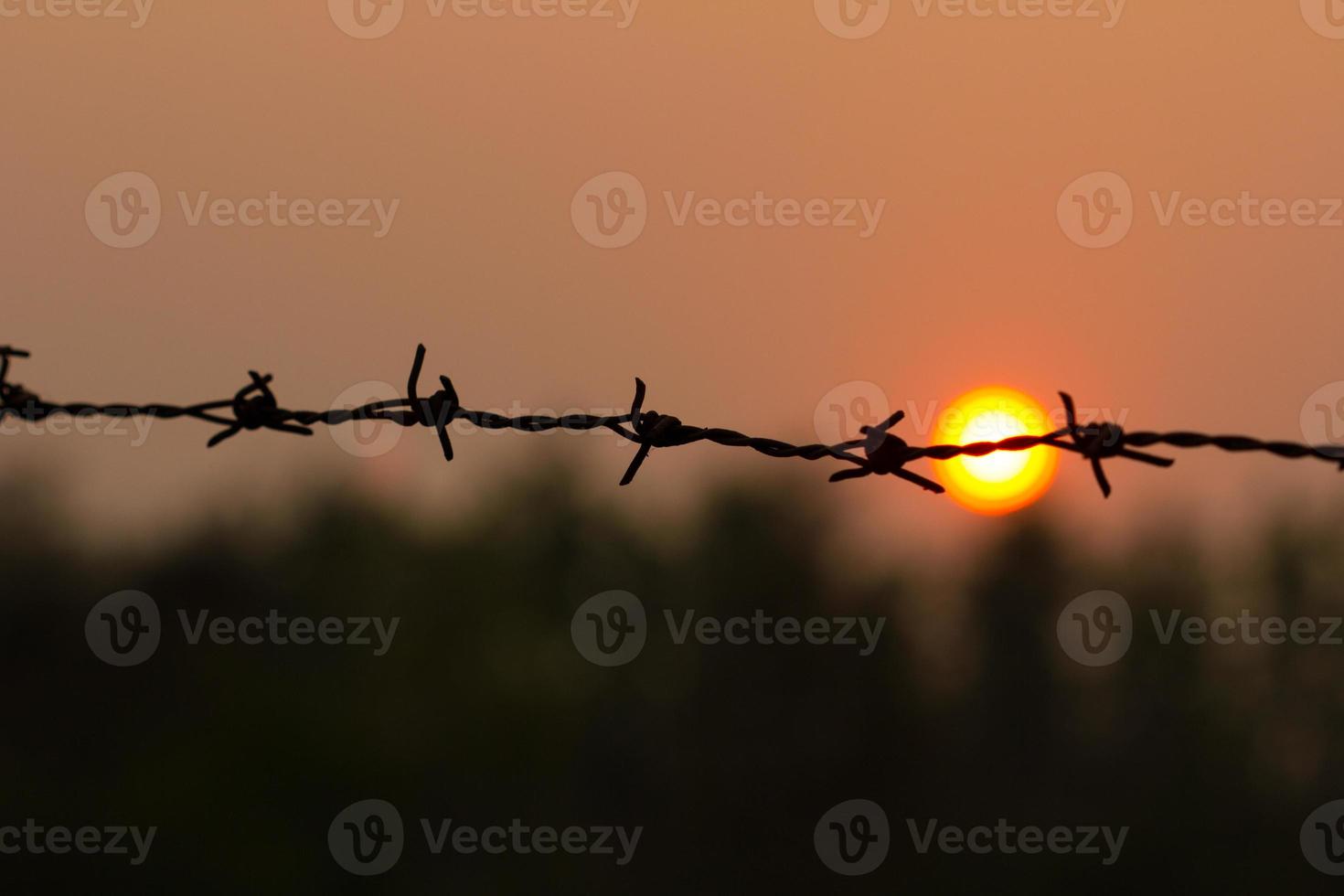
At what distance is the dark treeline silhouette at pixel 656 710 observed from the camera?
36875 mm

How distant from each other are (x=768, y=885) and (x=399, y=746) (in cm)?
987

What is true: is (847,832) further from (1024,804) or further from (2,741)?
(2,741)
